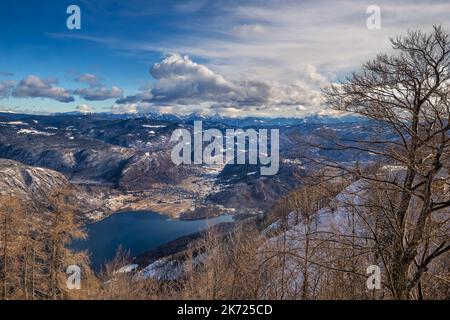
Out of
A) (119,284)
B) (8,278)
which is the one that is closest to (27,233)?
(8,278)

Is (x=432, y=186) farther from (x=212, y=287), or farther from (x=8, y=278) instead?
(x=8, y=278)

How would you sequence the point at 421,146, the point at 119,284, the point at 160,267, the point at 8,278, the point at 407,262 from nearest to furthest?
the point at 421,146
the point at 407,262
the point at 119,284
the point at 8,278
the point at 160,267

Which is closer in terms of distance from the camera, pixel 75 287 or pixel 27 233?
pixel 75 287

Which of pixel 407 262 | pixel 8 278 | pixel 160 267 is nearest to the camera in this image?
pixel 407 262

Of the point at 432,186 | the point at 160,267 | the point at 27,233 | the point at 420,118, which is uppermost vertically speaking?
the point at 420,118

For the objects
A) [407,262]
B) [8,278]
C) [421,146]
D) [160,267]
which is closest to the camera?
[421,146]

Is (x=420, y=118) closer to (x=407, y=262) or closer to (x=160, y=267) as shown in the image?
(x=407, y=262)

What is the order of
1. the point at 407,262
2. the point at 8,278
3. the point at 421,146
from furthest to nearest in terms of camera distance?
1. the point at 8,278
2. the point at 407,262
3. the point at 421,146
